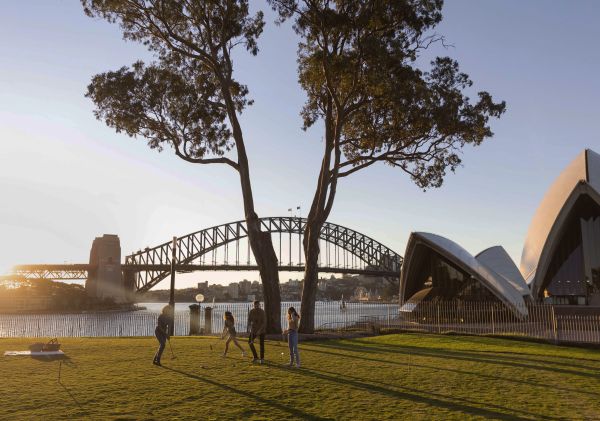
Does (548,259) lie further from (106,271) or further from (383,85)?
(106,271)

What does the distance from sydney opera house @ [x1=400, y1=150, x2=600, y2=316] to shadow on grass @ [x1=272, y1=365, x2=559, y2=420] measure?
73.0 ft

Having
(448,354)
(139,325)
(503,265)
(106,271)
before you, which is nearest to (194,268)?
(106,271)

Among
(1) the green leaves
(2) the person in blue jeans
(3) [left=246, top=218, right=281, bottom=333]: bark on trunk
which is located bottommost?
(2) the person in blue jeans

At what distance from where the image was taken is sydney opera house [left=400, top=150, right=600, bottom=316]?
31.4 m

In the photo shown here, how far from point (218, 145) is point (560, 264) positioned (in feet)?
82.7

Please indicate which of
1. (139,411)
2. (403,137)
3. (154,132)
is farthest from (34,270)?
(139,411)

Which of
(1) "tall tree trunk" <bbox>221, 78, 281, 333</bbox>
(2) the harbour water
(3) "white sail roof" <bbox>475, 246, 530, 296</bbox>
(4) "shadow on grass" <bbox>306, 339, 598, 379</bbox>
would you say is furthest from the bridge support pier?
(4) "shadow on grass" <bbox>306, 339, 598, 379</bbox>

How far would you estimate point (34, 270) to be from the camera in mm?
107938

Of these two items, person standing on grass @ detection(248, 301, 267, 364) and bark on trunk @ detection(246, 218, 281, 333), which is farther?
bark on trunk @ detection(246, 218, 281, 333)

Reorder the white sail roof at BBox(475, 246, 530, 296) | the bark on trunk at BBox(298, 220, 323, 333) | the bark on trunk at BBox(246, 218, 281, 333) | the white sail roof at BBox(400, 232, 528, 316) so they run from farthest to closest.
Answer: the white sail roof at BBox(475, 246, 530, 296) < the white sail roof at BBox(400, 232, 528, 316) < the bark on trunk at BBox(246, 218, 281, 333) < the bark on trunk at BBox(298, 220, 323, 333)

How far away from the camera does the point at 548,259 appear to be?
110 feet

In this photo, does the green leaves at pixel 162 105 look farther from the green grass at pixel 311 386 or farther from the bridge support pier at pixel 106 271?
the bridge support pier at pixel 106 271

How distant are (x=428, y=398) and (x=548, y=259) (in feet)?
95.3

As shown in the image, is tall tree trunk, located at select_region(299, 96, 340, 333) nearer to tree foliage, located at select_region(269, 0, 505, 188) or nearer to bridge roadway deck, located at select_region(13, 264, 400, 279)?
tree foliage, located at select_region(269, 0, 505, 188)
